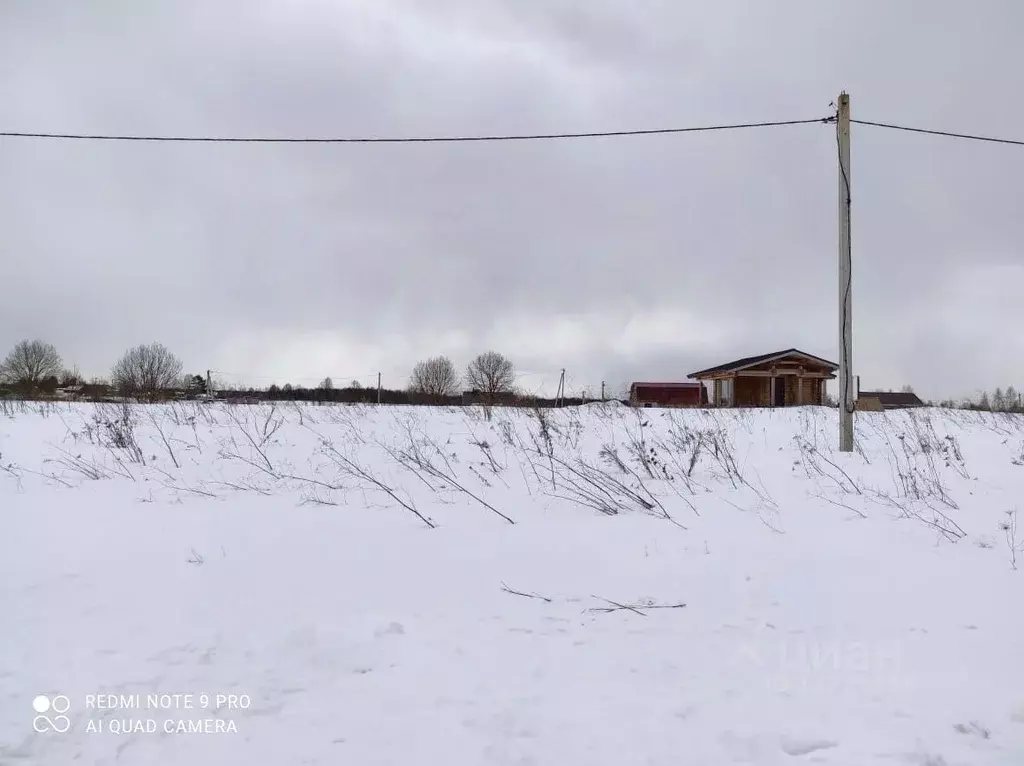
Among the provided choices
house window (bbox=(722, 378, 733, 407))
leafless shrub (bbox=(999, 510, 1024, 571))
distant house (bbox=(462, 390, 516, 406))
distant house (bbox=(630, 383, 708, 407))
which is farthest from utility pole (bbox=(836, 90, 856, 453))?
distant house (bbox=(630, 383, 708, 407))

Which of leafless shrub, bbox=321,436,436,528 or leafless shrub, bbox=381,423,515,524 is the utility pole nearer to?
leafless shrub, bbox=381,423,515,524

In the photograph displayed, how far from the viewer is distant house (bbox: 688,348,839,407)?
2664cm

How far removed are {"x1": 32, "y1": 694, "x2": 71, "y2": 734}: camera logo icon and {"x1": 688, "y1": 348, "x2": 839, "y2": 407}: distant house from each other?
25508 millimetres

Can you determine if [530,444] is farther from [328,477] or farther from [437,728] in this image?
[437,728]

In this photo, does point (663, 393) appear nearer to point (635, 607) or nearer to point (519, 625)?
point (635, 607)

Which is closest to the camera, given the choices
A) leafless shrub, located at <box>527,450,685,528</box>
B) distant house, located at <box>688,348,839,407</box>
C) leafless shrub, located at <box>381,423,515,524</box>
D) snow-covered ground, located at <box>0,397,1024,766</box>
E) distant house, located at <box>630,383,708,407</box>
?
snow-covered ground, located at <box>0,397,1024,766</box>

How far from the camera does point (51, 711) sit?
205 centimetres

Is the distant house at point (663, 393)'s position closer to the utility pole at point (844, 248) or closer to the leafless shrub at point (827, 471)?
the utility pole at point (844, 248)

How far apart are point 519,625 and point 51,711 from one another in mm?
1669

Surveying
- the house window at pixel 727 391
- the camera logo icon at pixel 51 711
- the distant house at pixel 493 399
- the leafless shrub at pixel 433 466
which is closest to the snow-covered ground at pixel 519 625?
the camera logo icon at pixel 51 711

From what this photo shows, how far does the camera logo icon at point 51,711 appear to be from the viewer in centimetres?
197

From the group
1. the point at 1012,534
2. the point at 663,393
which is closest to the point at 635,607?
the point at 1012,534

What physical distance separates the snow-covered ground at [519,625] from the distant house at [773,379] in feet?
73.6

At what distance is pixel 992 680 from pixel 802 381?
29.2m
